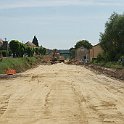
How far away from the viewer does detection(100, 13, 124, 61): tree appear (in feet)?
243

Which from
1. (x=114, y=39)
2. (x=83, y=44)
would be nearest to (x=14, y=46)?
(x=114, y=39)

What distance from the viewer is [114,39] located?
75375 millimetres

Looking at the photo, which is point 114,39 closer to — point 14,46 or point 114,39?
point 114,39

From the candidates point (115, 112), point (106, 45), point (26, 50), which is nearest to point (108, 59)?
point (106, 45)

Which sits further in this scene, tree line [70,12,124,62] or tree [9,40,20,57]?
tree [9,40,20,57]

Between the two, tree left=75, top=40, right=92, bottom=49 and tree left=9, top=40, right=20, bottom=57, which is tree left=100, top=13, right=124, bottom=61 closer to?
tree left=9, top=40, right=20, bottom=57

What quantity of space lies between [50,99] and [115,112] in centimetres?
549

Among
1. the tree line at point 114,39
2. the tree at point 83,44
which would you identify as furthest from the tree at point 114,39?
the tree at point 83,44

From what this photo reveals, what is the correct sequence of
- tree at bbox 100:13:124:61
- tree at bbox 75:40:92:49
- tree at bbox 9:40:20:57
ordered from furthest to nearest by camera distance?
tree at bbox 75:40:92:49
tree at bbox 9:40:20:57
tree at bbox 100:13:124:61

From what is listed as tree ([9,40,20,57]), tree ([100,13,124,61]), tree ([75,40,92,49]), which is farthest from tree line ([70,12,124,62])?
tree ([75,40,92,49])

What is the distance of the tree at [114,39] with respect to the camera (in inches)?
2918

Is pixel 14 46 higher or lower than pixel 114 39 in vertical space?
lower

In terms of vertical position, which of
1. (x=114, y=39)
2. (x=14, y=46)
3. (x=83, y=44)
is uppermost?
(x=83, y=44)

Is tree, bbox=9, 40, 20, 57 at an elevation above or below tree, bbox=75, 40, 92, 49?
below
